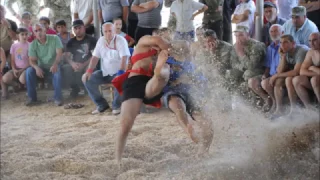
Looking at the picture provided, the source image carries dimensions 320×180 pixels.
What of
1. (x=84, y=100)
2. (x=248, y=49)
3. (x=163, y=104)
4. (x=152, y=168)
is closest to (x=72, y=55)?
(x=84, y=100)

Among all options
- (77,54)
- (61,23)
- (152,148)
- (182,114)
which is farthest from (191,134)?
(61,23)

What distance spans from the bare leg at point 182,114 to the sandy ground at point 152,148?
0.03 metres

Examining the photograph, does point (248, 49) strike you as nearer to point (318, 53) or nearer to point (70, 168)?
point (318, 53)

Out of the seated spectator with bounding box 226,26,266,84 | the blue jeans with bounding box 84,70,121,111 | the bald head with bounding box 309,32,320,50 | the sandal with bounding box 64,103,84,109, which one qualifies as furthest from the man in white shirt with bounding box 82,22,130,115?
the bald head with bounding box 309,32,320,50

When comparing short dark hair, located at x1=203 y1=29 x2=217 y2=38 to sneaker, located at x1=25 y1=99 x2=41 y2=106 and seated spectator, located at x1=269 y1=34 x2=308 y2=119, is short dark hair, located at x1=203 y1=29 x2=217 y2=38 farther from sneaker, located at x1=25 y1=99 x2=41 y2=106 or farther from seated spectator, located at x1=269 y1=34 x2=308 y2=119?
sneaker, located at x1=25 y1=99 x2=41 y2=106

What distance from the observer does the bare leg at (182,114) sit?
5.37 ft

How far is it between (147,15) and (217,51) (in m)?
0.28

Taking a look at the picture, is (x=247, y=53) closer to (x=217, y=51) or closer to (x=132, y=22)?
(x=217, y=51)

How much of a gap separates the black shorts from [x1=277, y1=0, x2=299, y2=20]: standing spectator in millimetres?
501

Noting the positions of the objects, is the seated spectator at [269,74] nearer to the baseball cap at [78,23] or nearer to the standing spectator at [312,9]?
the standing spectator at [312,9]

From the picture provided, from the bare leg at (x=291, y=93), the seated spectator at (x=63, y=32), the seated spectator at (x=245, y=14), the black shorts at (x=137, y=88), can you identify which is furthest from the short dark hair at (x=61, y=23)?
the bare leg at (x=291, y=93)

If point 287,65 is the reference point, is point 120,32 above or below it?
above

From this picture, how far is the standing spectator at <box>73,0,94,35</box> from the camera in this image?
68.5 inches

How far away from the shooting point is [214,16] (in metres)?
1.63
